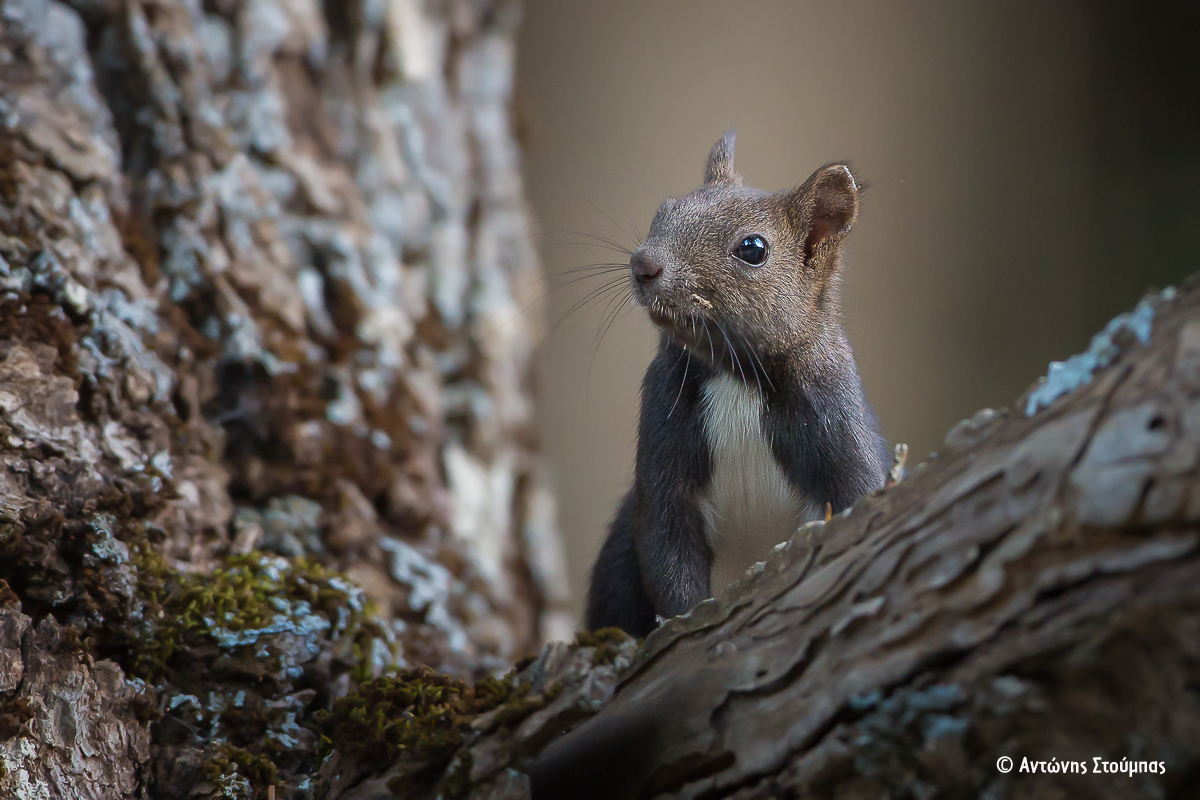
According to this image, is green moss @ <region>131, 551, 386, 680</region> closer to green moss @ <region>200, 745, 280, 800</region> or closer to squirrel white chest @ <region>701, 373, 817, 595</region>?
green moss @ <region>200, 745, 280, 800</region>

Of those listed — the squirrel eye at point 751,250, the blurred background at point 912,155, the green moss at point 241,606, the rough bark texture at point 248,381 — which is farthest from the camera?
the blurred background at point 912,155

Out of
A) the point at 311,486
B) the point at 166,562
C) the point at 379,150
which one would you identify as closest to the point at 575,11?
the point at 379,150

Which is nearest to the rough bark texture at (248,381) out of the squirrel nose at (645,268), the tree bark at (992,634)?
the tree bark at (992,634)

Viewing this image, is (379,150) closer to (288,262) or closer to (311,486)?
(288,262)

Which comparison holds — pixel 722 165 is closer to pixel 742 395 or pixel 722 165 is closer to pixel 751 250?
pixel 751 250

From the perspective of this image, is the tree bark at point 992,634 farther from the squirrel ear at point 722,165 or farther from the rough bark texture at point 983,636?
the squirrel ear at point 722,165
